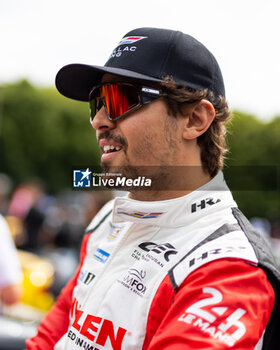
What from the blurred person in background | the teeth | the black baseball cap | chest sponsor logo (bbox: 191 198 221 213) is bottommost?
the blurred person in background

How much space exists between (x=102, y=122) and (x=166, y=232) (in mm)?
498

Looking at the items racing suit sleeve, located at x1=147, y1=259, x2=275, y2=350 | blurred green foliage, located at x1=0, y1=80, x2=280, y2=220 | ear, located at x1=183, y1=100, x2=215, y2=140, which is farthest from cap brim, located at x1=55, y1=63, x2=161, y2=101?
blurred green foliage, located at x1=0, y1=80, x2=280, y2=220

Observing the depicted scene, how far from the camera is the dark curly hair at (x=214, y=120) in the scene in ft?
5.00

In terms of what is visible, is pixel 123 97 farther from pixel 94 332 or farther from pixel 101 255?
pixel 94 332

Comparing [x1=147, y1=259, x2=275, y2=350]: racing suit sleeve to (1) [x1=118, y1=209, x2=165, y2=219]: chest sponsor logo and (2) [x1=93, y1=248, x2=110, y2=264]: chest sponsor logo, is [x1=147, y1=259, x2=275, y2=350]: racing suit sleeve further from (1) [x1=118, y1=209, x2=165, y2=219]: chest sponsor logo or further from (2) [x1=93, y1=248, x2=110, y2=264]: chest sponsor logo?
(2) [x1=93, y1=248, x2=110, y2=264]: chest sponsor logo

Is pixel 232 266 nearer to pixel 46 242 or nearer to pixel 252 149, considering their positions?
pixel 252 149

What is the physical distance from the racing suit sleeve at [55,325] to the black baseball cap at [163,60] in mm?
813

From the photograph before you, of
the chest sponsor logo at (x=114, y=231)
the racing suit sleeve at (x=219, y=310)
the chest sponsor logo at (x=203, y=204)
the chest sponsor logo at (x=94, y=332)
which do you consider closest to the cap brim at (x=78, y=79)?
the chest sponsor logo at (x=203, y=204)

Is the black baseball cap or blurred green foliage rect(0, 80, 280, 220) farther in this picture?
blurred green foliage rect(0, 80, 280, 220)

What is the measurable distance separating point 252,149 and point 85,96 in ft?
5.45

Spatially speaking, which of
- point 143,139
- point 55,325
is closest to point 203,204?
point 143,139

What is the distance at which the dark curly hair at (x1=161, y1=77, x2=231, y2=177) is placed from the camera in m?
1.52

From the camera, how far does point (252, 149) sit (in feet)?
10.2

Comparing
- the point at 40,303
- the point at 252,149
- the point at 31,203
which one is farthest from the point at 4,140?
the point at 252,149
